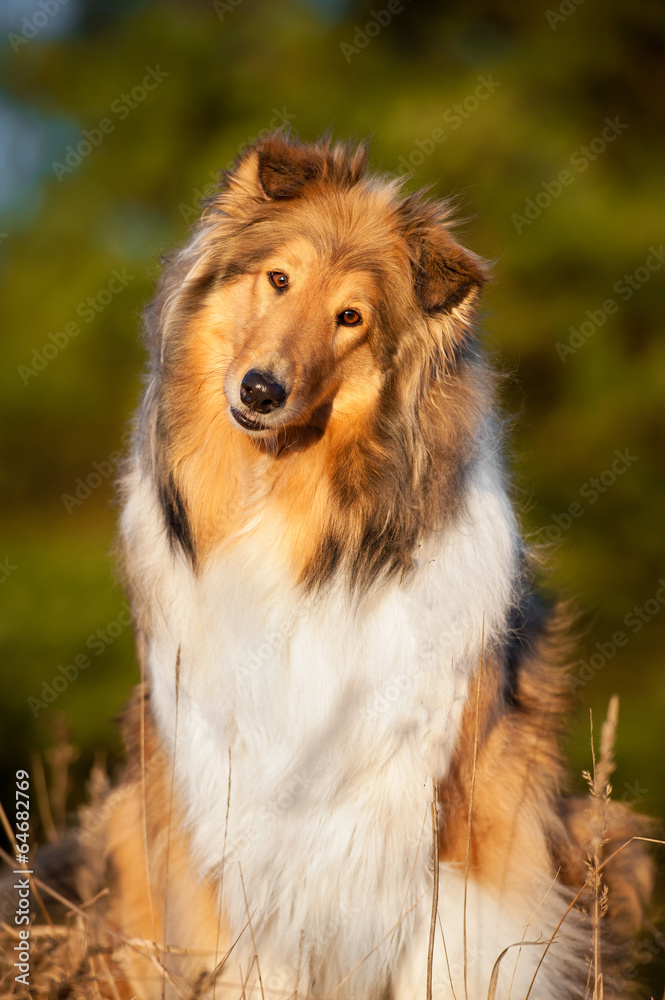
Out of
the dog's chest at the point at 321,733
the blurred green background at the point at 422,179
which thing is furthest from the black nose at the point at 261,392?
the blurred green background at the point at 422,179

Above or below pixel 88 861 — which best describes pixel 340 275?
above

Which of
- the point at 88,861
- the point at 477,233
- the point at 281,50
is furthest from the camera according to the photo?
the point at 281,50

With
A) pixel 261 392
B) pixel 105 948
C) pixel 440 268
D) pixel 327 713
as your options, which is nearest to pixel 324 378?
pixel 261 392

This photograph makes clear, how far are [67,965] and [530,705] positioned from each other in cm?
166

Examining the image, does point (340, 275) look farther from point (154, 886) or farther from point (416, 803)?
point (154, 886)

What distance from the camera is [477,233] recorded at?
21.7ft

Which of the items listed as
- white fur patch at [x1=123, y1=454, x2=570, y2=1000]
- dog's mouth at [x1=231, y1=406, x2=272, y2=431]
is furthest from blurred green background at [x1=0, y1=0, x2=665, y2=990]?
dog's mouth at [x1=231, y1=406, x2=272, y2=431]

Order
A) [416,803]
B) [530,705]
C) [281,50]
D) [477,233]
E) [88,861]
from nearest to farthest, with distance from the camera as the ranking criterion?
[416,803]
[530,705]
[88,861]
[477,233]
[281,50]

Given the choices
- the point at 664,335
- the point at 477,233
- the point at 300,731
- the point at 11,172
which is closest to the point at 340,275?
the point at 300,731

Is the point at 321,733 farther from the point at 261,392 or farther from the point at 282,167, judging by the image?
the point at 282,167

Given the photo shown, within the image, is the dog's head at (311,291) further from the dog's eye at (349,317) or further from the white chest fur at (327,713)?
the white chest fur at (327,713)

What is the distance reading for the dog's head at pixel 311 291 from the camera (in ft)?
8.71

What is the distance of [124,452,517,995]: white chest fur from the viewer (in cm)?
269

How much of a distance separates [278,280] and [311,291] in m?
0.11
